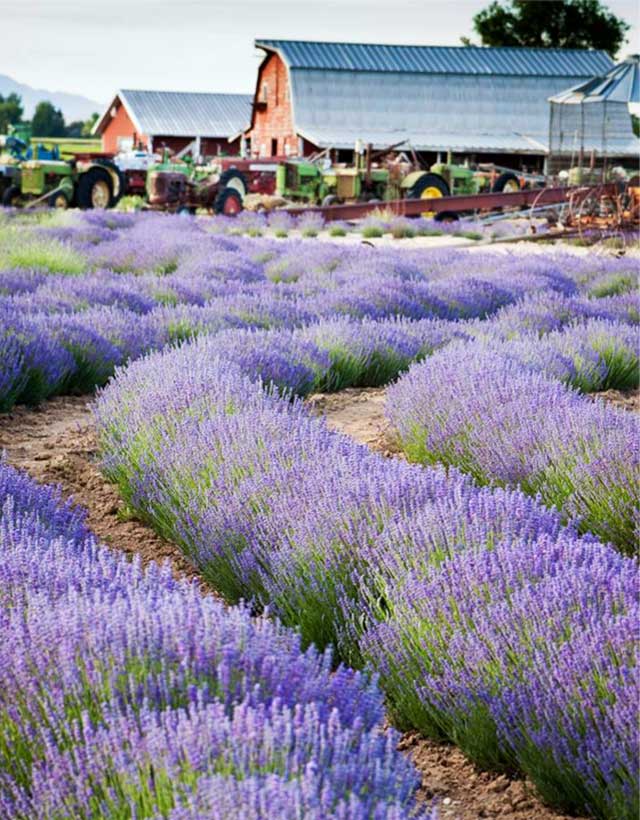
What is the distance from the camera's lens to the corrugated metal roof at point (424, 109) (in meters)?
40.8

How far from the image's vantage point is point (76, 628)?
2164 millimetres

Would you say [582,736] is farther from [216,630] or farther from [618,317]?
[618,317]

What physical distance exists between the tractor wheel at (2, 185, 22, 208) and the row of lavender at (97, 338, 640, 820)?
19.9 m

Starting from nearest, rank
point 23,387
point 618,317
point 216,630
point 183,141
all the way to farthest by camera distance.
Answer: point 216,630 → point 23,387 → point 618,317 → point 183,141

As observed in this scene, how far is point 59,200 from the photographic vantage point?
74.8ft

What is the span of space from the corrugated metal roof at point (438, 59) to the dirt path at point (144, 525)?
3649cm

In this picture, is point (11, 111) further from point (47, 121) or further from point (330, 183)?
point (330, 183)

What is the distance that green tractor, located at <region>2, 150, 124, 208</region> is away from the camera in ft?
76.4

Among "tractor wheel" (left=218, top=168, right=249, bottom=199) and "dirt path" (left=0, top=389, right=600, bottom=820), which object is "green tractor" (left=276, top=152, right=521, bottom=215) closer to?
"tractor wheel" (left=218, top=168, right=249, bottom=199)

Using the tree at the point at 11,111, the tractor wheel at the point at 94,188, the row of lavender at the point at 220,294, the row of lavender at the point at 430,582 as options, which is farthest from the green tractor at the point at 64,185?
the tree at the point at 11,111

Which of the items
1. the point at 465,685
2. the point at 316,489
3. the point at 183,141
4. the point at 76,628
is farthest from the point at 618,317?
the point at 183,141

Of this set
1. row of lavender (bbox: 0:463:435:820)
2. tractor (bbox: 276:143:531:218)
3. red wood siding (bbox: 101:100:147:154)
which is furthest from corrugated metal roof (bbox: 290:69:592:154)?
row of lavender (bbox: 0:463:435:820)

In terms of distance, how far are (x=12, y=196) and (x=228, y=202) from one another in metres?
4.24

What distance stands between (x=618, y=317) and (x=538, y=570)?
6648mm
